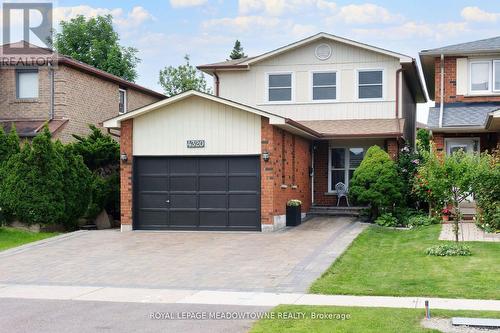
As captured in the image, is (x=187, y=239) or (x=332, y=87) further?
(x=332, y=87)

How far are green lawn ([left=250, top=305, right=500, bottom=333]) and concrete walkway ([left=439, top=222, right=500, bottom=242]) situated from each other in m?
7.92

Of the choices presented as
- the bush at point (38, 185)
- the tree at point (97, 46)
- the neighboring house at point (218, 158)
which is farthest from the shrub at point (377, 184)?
the tree at point (97, 46)

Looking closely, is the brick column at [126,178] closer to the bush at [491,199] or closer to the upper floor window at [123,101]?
the upper floor window at [123,101]

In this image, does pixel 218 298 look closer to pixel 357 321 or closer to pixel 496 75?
pixel 357 321

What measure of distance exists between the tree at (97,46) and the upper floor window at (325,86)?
23.6 metres

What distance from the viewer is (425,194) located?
2045 cm

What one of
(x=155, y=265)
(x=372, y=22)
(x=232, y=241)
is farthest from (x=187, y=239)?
(x=372, y=22)

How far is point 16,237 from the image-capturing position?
19.5 metres

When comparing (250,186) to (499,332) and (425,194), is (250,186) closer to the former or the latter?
(425,194)

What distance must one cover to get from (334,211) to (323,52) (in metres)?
6.19

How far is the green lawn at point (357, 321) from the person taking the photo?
8500 millimetres

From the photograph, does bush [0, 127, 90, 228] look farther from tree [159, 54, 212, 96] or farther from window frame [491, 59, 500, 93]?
tree [159, 54, 212, 96]

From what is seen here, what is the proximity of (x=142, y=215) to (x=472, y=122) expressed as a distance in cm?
1093

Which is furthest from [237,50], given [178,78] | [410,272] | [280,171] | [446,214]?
[410,272]
